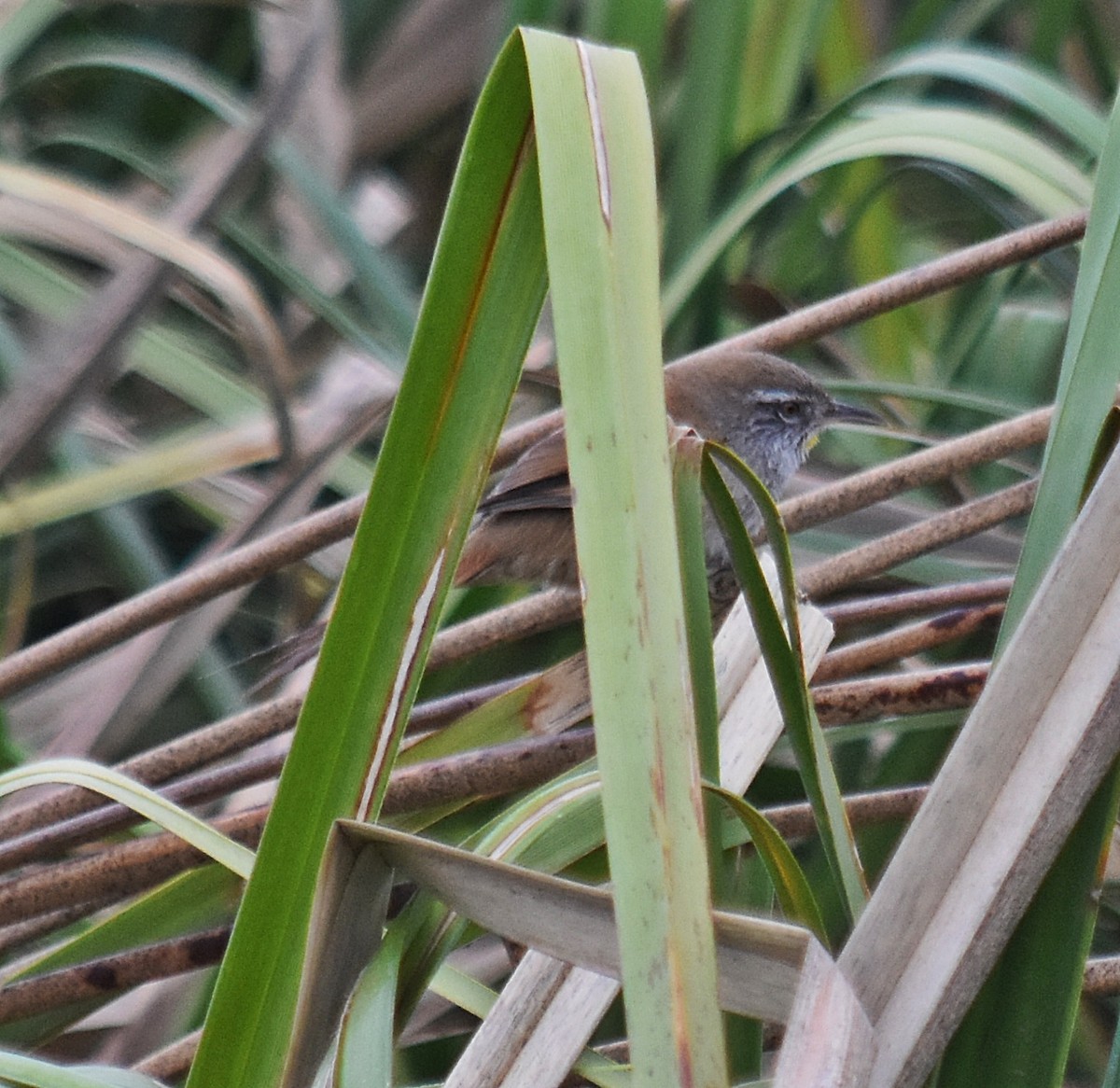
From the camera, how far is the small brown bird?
8.44 ft

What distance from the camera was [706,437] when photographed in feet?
9.32

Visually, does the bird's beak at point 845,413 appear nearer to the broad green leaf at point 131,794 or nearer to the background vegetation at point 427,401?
the background vegetation at point 427,401

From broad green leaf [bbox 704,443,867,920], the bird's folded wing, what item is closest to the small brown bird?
the bird's folded wing

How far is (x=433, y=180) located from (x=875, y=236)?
48.2 inches

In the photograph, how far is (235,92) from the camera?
12.2 ft

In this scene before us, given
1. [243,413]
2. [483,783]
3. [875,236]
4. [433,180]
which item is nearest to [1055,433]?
[483,783]

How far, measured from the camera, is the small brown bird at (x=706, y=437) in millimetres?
2572

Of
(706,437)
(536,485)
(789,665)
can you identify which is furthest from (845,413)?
Answer: (789,665)

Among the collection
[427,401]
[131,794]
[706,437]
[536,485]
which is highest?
[706,437]

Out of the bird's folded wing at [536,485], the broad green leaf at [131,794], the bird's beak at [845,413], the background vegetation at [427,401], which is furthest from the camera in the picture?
the bird's beak at [845,413]

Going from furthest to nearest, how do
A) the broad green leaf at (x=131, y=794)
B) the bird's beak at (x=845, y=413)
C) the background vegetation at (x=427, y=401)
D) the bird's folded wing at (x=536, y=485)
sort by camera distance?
the bird's beak at (x=845, y=413) → the bird's folded wing at (x=536, y=485) → the broad green leaf at (x=131, y=794) → the background vegetation at (x=427, y=401)

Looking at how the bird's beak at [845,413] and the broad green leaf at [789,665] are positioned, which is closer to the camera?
the broad green leaf at [789,665]

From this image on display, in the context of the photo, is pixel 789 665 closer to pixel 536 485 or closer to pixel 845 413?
pixel 536 485

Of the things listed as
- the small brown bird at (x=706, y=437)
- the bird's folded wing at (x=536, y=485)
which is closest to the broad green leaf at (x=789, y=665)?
the small brown bird at (x=706, y=437)
